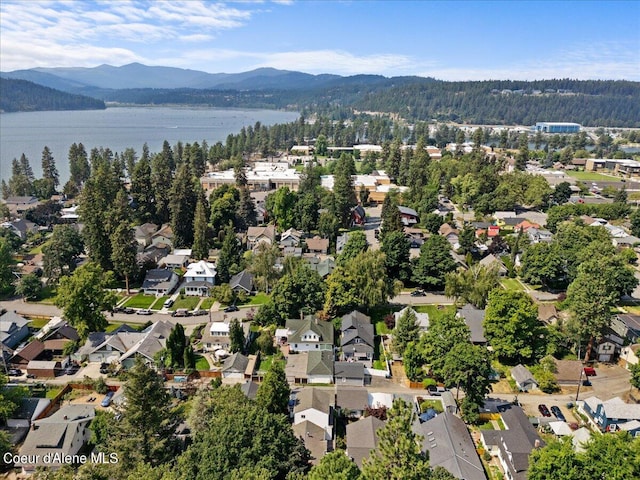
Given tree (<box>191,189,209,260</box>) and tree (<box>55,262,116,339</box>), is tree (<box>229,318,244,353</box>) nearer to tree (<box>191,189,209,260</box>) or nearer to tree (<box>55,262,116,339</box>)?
tree (<box>55,262,116,339</box>)

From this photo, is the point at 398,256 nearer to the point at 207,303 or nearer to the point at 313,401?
the point at 207,303

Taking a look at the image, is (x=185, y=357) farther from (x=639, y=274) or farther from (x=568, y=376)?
(x=639, y=274)

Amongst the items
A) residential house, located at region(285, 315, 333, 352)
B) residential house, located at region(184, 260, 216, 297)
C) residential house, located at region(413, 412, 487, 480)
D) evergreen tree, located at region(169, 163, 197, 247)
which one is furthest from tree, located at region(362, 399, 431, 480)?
evergreen tree, located at region(169, 163, 197, 247)

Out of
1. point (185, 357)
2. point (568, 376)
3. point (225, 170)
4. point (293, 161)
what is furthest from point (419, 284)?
point (293, 161)

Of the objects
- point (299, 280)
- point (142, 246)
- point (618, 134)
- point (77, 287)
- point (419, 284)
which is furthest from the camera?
point (618, 134)

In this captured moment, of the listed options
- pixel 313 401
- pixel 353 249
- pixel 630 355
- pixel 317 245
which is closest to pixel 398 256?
pixel 353 249

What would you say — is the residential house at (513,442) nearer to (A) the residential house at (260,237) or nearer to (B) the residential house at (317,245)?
(B) the residential house at (317,245)
